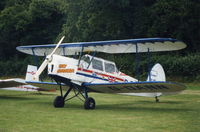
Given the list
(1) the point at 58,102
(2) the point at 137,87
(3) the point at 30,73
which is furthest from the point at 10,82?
(2) the point at 137,87

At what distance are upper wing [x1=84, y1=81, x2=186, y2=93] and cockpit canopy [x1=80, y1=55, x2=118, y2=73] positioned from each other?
0.76 meters

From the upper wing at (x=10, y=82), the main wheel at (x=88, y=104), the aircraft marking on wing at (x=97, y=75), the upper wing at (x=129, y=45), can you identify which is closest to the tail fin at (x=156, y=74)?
the upper wing at (x=129, y=45)

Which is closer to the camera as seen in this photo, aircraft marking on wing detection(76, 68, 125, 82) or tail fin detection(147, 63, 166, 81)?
aircraft marking on wing detection(76, 68, 125, 82)

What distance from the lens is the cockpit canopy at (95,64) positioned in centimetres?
1309

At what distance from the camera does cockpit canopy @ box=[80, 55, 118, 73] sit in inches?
515

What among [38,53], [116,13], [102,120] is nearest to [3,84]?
[38,53]

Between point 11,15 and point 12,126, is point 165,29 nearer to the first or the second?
point 11,15

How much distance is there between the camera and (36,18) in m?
44.6

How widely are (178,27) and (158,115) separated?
21.5 m

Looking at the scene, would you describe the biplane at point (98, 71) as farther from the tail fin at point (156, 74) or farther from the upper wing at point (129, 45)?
the tail fin at point (156, 74)

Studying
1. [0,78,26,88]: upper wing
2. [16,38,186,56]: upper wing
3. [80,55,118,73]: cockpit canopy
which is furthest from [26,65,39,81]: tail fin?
[80,55,118,73]: cockpit canopy

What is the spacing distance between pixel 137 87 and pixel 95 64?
2.00 m

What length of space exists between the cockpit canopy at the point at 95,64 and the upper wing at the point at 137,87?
756 millimetres

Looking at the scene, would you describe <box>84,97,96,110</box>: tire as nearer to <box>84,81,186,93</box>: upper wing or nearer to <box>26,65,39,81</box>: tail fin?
<box>84,81,186,93</box>: upper wing
